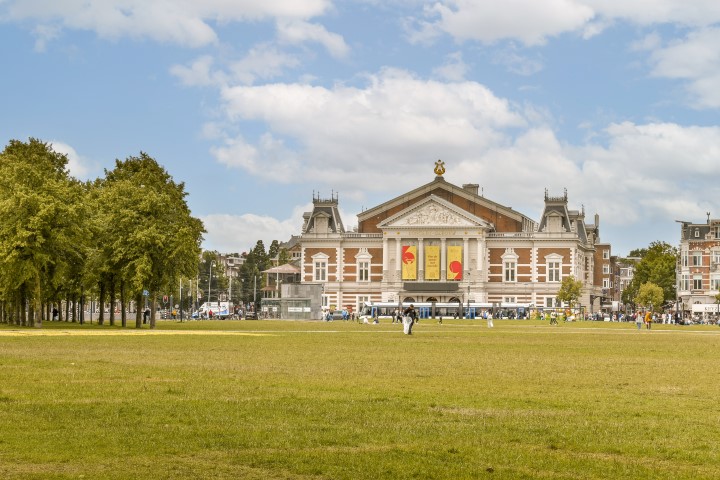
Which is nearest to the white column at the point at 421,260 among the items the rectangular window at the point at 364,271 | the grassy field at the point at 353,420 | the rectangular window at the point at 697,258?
the rectangular window at the point at 364,271

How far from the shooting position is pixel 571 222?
168125 mm

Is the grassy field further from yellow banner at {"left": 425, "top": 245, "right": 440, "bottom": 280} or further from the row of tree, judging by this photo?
yellow banner at {"left": 425, "top": 245, "right": 440, "bottom": 280}

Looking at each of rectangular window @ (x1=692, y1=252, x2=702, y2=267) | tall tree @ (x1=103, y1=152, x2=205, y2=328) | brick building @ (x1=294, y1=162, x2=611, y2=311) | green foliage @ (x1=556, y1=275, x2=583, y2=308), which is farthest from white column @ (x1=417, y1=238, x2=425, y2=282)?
tall tree @ (x1=103, y1=152, x2=205, y2=328)

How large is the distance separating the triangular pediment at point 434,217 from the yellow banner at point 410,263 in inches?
141

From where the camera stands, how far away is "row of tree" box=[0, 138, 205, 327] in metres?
67.7

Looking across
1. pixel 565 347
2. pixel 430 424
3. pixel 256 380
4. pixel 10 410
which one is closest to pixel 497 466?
pixel 430 424

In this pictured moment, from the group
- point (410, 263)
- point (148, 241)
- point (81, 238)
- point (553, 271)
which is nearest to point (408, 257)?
point (410, 263)

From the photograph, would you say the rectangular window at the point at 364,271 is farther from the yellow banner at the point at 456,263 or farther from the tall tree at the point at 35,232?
the tall tree at the point at 35,232

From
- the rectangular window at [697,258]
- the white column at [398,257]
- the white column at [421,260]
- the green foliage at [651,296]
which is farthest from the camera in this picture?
the green foliage at [651,296]

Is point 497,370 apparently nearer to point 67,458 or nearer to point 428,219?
point 67,458

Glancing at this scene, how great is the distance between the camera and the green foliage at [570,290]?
15025 centimetres

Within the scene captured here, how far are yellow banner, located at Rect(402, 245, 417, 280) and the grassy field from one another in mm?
126938

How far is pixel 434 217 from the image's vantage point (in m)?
158

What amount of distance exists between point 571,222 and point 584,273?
809 centimetres
